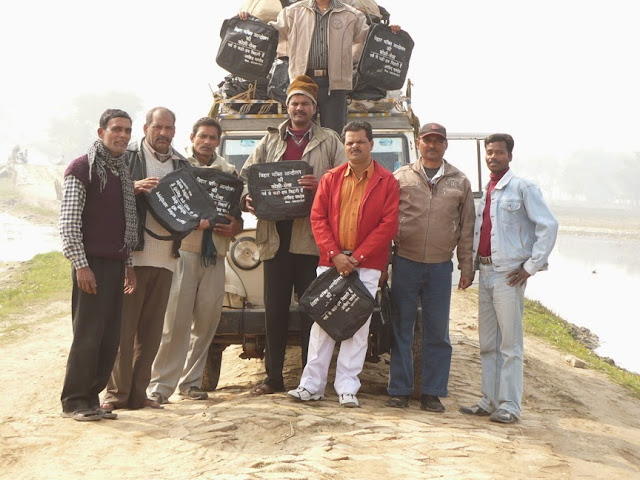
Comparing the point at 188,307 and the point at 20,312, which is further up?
the point at 188,307

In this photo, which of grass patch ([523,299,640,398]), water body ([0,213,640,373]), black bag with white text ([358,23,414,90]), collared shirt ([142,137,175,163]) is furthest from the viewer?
water body ([0,213,640,373])

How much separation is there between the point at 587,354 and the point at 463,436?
6.67 m

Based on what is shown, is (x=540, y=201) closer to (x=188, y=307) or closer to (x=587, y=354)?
(x=188, y=307)

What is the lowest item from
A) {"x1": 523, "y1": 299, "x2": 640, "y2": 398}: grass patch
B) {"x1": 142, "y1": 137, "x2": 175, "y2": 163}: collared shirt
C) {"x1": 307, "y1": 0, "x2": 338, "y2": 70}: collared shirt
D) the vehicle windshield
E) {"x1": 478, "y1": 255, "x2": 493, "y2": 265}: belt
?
{"x1": 523, "y1": 299, "x2": 640, "y2": 398}: grass patch

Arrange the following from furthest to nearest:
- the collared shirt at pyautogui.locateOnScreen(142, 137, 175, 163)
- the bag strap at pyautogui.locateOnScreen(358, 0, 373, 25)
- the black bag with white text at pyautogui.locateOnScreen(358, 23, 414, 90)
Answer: the bag strap at pyautogui.locateOnScreen(358, 0, 373, 25)
the black bag with white text at pyautogui.locateOnScreen(358, 23, 414, 90)
the collared shirt at pyautogui.locateOnScreen(142, 137, 175, 163)

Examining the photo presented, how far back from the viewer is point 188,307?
596 centimetres

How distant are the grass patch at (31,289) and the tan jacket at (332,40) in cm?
637

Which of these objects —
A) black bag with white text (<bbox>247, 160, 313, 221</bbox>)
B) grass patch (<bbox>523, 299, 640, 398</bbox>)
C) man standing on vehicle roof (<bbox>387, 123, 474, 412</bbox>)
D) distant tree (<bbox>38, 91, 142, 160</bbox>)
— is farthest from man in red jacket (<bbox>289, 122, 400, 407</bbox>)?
distant tree (<bbox>38, 91, 142, 160</bbox>)

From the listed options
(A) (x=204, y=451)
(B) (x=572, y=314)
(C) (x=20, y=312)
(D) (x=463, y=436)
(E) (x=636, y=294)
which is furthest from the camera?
(E) (x=636, y=294)

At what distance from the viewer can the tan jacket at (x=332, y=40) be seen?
6.78 meters

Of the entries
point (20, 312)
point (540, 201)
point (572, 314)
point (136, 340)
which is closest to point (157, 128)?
point (136, 340)

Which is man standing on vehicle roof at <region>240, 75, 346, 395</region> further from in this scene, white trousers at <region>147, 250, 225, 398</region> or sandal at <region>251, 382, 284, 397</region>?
white trousers at <region>147, 250, 225, 398</region>

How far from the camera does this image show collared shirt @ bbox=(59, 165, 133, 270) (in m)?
4.97

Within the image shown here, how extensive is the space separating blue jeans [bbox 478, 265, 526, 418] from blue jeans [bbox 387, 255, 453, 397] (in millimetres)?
296
